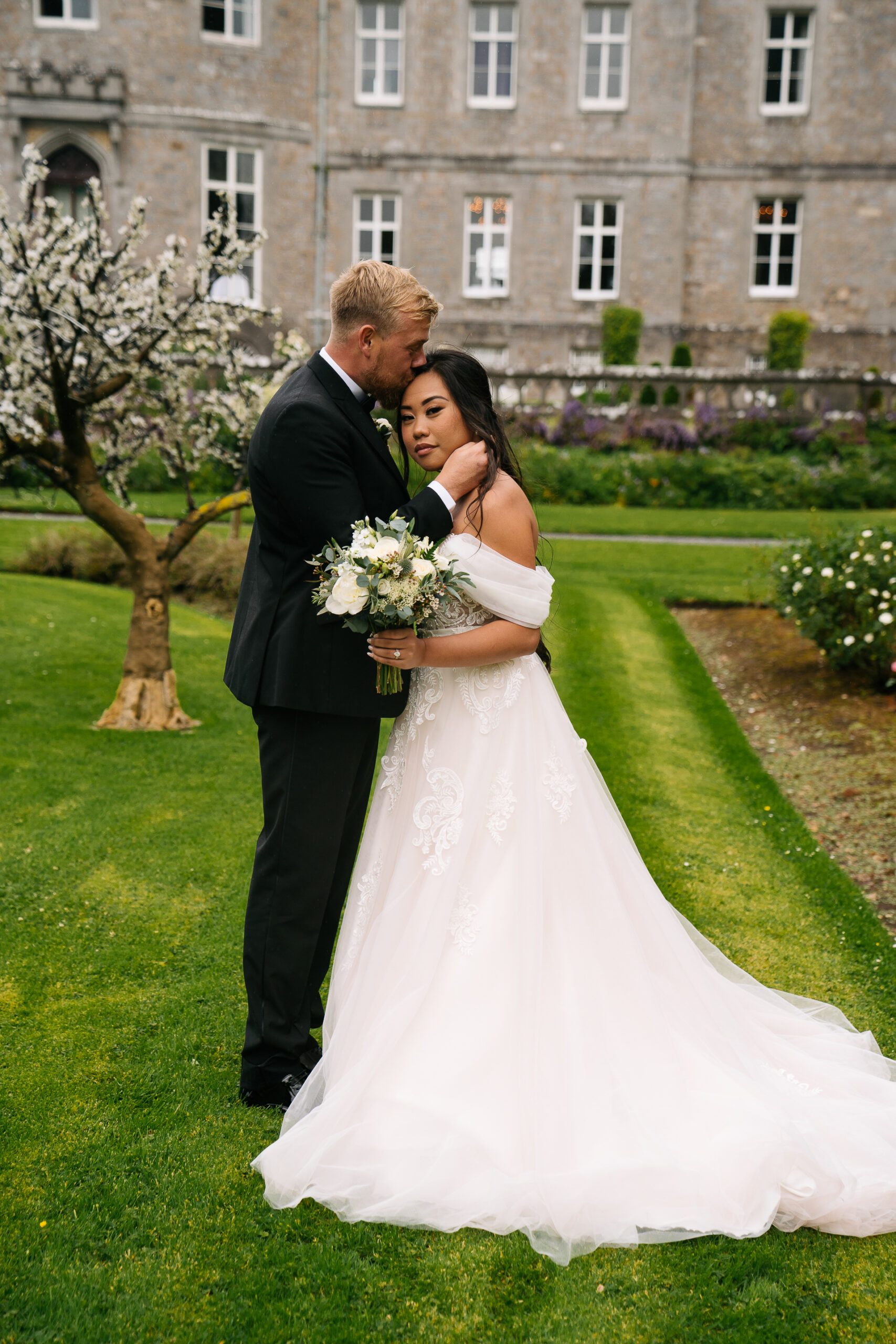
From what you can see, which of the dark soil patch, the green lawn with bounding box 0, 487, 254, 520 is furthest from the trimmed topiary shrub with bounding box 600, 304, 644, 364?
the dark soil patch

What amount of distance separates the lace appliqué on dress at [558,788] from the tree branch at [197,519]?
4.64 metres

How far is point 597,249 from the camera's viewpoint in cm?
2653

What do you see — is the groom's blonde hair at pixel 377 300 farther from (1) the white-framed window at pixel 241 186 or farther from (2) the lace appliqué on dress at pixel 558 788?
(1) the white-framed window at pixel 241 186

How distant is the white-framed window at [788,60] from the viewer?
26375 millimetres

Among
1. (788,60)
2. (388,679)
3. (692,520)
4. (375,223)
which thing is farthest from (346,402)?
(788,60)

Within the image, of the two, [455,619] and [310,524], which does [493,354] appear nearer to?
[455,619]

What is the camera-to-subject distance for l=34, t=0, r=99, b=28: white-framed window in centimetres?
2420

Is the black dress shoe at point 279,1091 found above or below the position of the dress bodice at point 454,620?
below

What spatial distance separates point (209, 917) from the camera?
4.80 meters

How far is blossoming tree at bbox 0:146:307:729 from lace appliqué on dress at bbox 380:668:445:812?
437 cm

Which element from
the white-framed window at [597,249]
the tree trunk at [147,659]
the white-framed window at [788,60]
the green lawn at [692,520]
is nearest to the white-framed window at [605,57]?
the white-framed window at [597,249]

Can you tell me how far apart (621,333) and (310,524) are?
2422cm

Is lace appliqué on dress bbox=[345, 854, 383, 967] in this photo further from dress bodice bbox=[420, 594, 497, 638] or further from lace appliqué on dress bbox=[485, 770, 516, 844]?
dress bodice bbox=[420, 594, 497, 638]

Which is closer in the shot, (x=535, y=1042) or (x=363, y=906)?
(x=535, y=1042)
